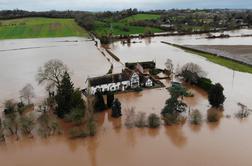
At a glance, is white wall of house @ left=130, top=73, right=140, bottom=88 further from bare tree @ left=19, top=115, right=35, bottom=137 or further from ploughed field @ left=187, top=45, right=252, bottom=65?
ploughed field @ left=187, top=45, right=252, bottom=65

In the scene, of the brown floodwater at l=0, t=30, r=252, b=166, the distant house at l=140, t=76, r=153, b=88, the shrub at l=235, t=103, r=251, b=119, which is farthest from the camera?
the distant house at l=140, t=76, r=153, b=88

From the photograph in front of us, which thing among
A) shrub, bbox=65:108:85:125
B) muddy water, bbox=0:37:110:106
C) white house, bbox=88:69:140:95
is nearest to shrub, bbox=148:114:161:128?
shrub, bbox=65:108:85:125

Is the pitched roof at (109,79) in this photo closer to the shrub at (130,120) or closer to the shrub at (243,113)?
the shrub at (130,120)

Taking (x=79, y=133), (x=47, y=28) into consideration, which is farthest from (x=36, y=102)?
(x=47, y=28)

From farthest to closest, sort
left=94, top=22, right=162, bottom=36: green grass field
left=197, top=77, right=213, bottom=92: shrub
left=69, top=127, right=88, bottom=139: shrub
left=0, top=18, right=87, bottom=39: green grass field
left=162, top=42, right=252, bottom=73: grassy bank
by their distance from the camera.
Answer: left=94, top=22, right=162, bottom=36: green grass field → left=0, top=18, right=87, bottom=39: green grass field → left=162, top=42, right=252, bottom=73: grassy bank → left=197, top=77, right=213, bottom=92: shrub → left=69, top=127, right=88, bottom=139: shrub

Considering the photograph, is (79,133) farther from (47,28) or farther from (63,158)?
(47,28)

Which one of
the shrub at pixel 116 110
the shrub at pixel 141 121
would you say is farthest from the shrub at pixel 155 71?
the shrub at pixel 141 121

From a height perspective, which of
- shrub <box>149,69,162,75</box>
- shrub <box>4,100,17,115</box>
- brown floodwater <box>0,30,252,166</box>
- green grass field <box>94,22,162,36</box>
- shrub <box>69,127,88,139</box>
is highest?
green grass field <box>94,22,162,36</box>
